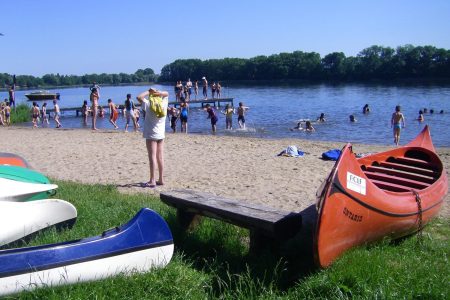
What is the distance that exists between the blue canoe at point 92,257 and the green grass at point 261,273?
0.29 ft

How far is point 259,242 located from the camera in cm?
442

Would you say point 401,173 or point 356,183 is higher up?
point 356,183

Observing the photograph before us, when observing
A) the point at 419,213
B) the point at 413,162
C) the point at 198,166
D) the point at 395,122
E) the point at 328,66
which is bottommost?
the point at 198,166

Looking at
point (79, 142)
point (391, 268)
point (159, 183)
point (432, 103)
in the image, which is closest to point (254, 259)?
point (391, 268)

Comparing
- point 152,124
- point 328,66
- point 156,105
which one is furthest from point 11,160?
point 328,66

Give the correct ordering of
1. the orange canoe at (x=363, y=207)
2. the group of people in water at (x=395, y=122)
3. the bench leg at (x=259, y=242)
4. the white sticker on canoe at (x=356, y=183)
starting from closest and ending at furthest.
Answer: the orange canoe at (x=363, y=207), the white sticker on canoe at (x=356, y=183), the bench leg at (x=259, y=242), the group of people in water at (x=395, y=122)

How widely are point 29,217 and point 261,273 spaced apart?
7.58ft

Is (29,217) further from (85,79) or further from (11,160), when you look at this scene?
(85,79)

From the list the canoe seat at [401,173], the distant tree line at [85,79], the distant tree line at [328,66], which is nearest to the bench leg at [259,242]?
the canoe seat at [401,173]

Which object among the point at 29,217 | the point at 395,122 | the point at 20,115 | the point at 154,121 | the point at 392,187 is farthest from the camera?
the point at 20,115

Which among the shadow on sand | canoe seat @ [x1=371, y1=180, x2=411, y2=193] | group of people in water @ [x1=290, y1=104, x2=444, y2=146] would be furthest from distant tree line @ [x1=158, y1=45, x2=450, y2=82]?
the shadow on sand

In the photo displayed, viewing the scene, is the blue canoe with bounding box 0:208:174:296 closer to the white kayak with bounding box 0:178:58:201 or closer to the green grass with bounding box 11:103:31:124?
the white kayak with bounding box 0:178:58:201

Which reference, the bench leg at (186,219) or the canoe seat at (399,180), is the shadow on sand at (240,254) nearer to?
the bench leg at (186,219)

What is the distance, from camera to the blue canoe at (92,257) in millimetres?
3459
